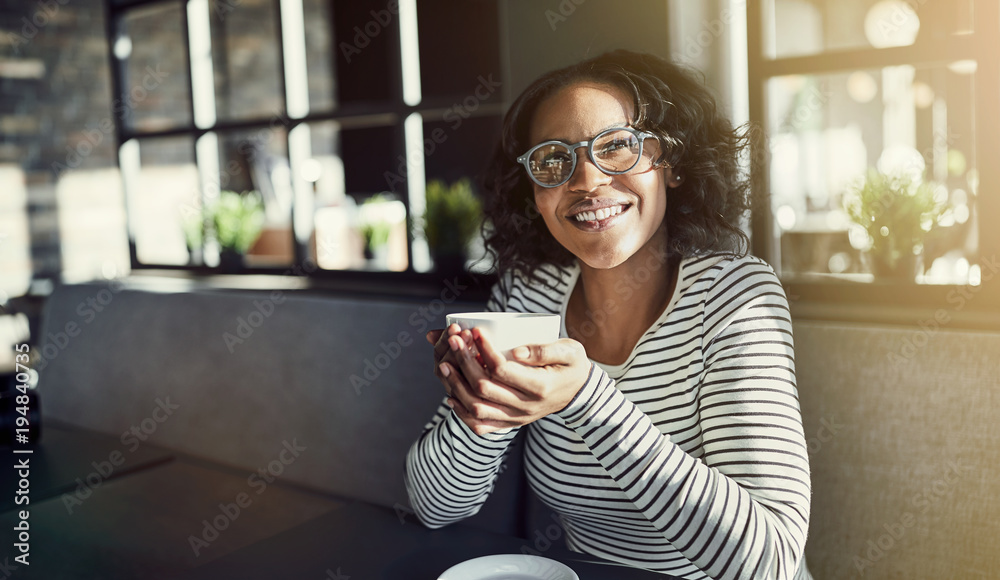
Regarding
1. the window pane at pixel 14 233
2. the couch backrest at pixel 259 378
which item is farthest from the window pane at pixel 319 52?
the couch backrest at pixel 259 378

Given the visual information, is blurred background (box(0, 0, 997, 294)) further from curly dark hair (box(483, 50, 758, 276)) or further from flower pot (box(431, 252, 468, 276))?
curly dark hair (box(483, 50, 758, 276))

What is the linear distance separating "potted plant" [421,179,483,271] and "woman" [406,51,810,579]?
0.65 metres

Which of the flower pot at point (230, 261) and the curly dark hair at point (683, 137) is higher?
the curly dark hair at point (683, 137)

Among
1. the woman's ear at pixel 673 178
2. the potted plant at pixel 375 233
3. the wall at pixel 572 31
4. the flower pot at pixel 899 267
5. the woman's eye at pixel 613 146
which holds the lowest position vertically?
the flower pot at pixel 899 267

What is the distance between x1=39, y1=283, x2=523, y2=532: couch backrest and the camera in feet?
5.59

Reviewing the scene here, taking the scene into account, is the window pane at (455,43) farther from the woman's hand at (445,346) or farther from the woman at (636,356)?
the woman's hand at (445,346)

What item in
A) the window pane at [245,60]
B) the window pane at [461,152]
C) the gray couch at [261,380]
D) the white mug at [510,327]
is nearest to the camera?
the white mug at [510,327]

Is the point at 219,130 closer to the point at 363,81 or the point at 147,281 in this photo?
the point at 147,281

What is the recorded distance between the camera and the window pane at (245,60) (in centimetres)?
588

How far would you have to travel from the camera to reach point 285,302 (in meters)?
1.98

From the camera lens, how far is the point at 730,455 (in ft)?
3.35

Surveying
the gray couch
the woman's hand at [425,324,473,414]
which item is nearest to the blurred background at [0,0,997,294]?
the gray couch

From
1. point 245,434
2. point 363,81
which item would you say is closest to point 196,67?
point 245,434

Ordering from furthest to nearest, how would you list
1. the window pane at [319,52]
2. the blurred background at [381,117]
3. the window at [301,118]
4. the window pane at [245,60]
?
the window pane at [319,52], the window pane at [245,60], the window at [301,118], the blurred background at [381,117]
